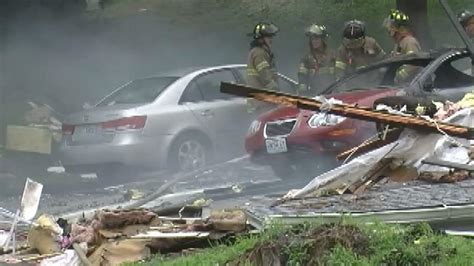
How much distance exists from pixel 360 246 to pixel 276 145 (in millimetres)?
4981

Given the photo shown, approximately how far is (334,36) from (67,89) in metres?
6.28

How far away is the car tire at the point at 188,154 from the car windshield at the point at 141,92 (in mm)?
754

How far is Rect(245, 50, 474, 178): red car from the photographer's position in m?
10.1

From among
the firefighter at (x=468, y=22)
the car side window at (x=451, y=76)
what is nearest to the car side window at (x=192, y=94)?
the firefighter at (x=468, y=22)

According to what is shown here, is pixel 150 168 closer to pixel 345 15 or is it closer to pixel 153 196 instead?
pixel 153 196

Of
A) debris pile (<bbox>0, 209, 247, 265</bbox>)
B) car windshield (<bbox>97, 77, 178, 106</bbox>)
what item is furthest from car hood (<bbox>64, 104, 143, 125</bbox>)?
debris pile (<bbox>0, 209, 247, 265</bbox>)

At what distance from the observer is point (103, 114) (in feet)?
43.8

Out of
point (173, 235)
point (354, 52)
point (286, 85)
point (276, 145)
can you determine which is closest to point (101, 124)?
point (286, 85)

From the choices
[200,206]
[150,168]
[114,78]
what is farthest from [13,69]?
[200,206]

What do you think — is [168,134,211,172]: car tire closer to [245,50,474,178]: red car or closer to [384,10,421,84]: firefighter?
[245,50,474,178]: red car

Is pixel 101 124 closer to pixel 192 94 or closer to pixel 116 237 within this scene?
pixel 192 94

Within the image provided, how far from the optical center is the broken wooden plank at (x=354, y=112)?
278 inches

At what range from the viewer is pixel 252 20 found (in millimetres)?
24188

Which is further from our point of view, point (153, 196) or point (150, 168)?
point (150, 168)
